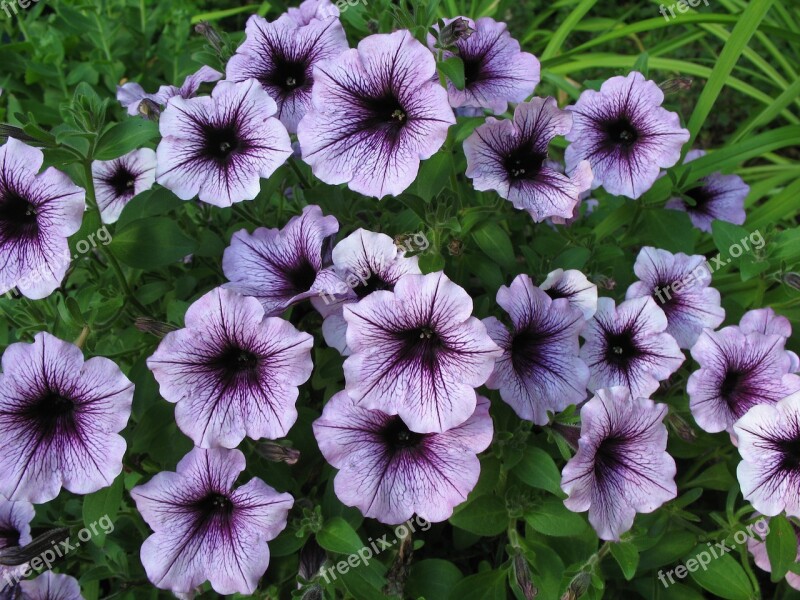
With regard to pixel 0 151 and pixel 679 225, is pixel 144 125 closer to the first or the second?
pixel 0 151

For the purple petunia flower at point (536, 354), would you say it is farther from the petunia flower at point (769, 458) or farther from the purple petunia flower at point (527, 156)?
the petunia flower at point (769, 458)

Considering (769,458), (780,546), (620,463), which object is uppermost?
(620,463)

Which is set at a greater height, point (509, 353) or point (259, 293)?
point (259, 293)

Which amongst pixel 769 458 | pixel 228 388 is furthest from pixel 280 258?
pixel 769 458

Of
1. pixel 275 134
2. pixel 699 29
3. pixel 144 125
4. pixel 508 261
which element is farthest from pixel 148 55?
pixel 699 29

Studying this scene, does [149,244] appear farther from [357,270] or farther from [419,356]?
[419,356]

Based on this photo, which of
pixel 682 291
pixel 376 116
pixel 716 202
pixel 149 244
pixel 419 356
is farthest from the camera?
pixel 716 202
